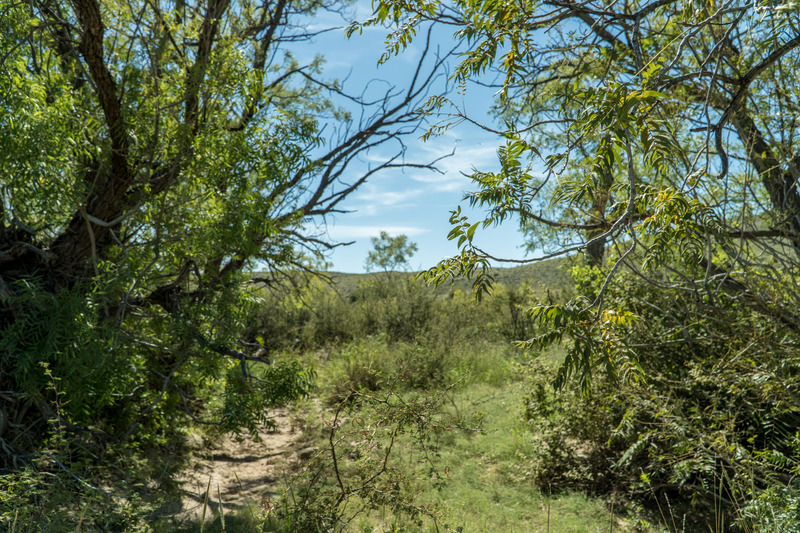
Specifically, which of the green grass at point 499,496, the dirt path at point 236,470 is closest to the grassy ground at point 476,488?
the green grass at point 499,496

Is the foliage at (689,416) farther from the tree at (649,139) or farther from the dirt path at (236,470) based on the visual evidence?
the dirt path at (236,470)

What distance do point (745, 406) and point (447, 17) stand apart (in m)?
4.11

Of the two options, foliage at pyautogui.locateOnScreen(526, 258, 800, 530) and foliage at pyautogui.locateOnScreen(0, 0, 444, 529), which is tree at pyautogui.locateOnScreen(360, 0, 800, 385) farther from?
foliage at pyautogui.locateOnScreen(0, 0, 444, 529)

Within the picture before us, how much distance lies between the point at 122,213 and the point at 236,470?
3380 mm

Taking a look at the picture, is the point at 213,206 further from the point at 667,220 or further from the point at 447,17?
the point at 667,220

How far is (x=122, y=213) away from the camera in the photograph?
16.0ft

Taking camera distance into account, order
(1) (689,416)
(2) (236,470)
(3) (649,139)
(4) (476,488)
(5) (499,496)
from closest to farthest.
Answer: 1. (3) (649,139)
2. (1) (689,416)
3. (5) (499,496)
4. (4) (476,488)
5. (2) (236,470)

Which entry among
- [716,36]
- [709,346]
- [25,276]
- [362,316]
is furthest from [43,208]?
[362,316]

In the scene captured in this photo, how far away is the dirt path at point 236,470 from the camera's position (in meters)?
5.07

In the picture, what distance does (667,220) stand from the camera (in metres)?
1.99

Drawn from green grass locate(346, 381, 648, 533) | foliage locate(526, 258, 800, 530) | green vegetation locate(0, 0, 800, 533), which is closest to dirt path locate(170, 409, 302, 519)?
green vegetation locate(0, 0, 800, 533)

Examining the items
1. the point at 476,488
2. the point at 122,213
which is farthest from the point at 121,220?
the point at 476,488

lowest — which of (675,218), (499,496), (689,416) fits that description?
(499,496)

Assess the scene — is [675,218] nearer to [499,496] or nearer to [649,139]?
[649,139]
